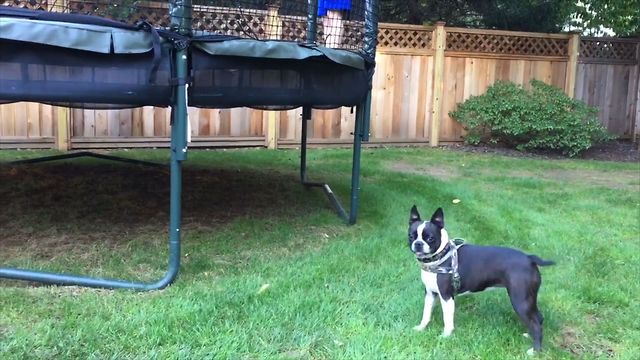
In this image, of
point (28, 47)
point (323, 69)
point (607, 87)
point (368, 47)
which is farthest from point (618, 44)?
point (28, 47)

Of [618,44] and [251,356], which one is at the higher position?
[618,44]

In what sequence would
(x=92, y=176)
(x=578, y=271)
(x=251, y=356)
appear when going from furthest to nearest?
(x=92, y=176) < (x=578, y=271) < (x=251, y=356)

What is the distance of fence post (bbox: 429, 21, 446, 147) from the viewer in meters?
10.6

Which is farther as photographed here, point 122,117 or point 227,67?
point 122,117

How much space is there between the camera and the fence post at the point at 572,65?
11.3 metres

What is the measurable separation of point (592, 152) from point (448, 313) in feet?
28.0

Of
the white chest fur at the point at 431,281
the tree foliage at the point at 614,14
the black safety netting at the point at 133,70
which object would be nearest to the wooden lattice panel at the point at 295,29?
the black safety netting at the point at 133,70

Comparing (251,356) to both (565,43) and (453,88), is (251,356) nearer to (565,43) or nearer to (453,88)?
(453,88)

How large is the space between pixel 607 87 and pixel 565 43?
1.26m

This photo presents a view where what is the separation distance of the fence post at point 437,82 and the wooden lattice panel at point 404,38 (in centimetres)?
17

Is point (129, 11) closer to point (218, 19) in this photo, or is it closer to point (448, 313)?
point (218, 19)

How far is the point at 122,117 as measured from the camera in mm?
9281

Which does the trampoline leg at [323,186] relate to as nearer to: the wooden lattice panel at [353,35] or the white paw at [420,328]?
the wooden lattice panel at [353,35]

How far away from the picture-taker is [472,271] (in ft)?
10.3
